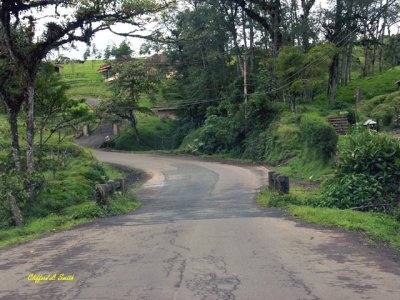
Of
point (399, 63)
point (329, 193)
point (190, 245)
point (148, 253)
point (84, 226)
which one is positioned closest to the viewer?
point (148, 253)

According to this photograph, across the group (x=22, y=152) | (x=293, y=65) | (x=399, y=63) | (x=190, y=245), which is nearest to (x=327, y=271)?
(x=190, y=245)

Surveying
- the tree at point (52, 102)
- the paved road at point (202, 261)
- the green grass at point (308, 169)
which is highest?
the tree at point (52, 102)

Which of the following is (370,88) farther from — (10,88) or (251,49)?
(10,88)

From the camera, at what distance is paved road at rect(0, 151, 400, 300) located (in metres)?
Result: 6.38

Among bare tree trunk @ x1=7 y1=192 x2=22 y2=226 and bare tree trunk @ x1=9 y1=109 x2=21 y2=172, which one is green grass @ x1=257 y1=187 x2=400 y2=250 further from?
bare tree trunk @ x1=9 y1=109 x2=21 y2=172

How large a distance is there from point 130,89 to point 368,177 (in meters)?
43.5

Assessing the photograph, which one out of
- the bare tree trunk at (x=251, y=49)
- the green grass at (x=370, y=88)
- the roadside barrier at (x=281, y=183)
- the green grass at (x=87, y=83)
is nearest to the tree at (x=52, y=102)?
the roadside barrier at (x=281, y=183)

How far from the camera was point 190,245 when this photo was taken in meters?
9.62

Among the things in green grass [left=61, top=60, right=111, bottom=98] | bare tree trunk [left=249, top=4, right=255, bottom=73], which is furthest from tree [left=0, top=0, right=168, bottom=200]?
green grass [left=61, top=60, right=111, bottom=98]

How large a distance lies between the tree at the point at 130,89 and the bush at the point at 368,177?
4051cm

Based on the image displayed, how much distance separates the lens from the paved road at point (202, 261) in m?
6.38

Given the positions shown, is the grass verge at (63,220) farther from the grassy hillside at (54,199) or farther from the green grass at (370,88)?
the green grass at (370,88)

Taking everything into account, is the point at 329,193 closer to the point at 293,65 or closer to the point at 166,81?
the point at 293,65

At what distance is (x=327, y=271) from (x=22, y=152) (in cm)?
2281
